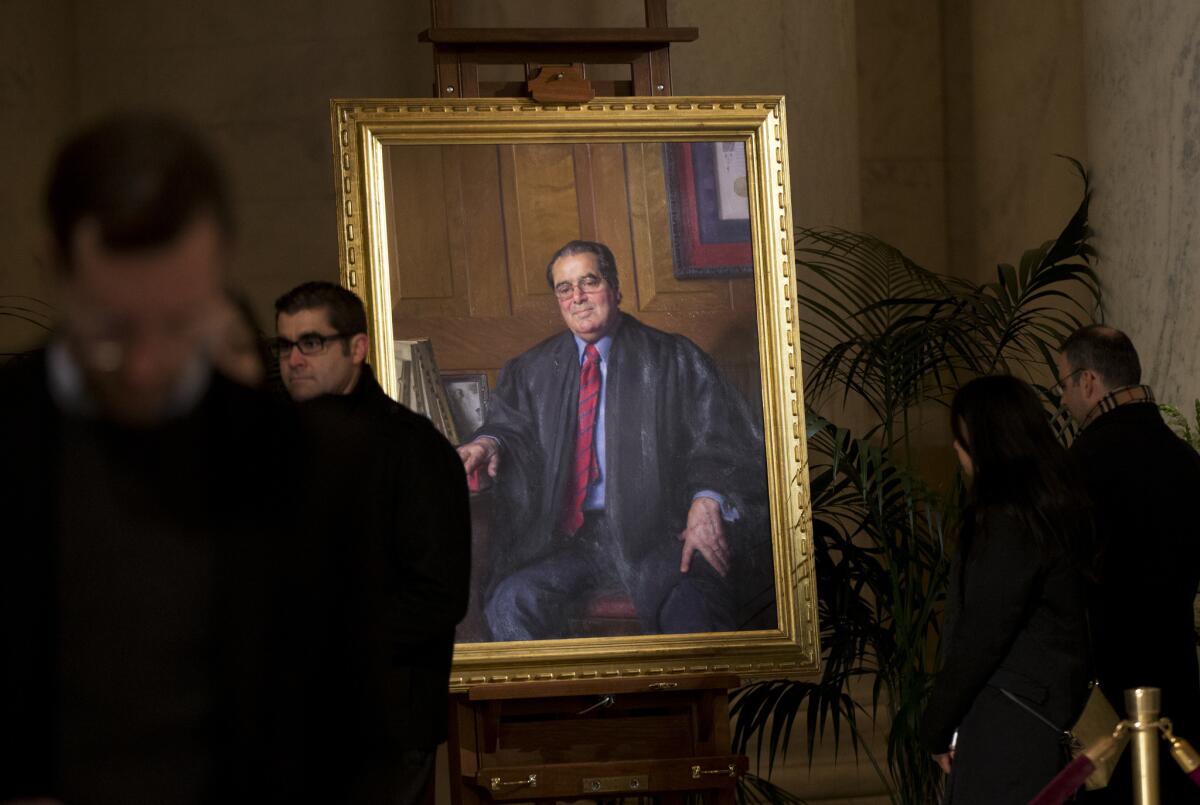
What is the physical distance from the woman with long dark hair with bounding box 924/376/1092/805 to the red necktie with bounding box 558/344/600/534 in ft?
5.61

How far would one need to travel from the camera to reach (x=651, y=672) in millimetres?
5219

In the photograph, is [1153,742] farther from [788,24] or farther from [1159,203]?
[788,24]

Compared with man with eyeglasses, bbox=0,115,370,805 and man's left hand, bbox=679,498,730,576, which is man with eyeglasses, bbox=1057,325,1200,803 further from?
man with eyeglasses, bbox=0,115,370,805

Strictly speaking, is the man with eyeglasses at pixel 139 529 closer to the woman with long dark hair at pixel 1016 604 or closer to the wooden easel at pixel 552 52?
the woman with long dark hair at pixel 1016 604

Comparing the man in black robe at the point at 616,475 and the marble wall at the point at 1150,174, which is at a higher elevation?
the marble wall at the point at 1150,174

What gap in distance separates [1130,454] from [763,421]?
1366 mm

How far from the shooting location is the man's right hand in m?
5.32

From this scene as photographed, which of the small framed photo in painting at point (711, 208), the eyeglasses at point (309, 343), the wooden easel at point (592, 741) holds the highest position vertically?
the small framed photo in painting at point (711, 208)

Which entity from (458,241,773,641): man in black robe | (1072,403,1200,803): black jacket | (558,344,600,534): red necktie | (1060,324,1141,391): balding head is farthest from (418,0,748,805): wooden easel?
(1060,324,1141,391): balding head

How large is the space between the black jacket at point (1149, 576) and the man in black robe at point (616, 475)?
1282 millimetres

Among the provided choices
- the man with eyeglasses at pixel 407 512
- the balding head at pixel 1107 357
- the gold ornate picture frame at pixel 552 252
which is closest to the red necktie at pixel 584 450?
the gold ornate picture frame at pixel 552 252

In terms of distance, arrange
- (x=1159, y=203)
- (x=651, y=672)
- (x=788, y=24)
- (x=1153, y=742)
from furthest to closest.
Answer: (x=788, y=24), (x=1159, y=203), (x=651, y=672), (x=1153, y=742)

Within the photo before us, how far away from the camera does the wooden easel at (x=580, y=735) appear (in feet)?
16.4

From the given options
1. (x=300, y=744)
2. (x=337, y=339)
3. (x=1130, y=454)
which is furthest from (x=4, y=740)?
(x=1130, y=454)
